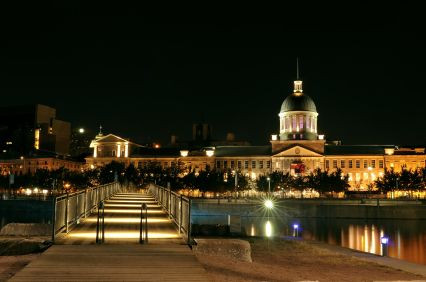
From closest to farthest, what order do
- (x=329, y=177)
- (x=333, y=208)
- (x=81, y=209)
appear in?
1. (x=81, y=209)
2. (x=333, y=208)
3. (x=329, y=177)

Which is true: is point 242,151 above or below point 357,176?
above

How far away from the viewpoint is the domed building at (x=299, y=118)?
153875 millimetres

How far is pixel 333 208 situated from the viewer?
267ft

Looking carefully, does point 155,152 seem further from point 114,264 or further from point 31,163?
point 114,264

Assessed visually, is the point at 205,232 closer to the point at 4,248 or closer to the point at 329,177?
the point at 4,248

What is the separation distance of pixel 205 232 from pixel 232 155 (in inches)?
4832

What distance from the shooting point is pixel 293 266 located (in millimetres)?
23344

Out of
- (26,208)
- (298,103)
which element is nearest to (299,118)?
(298,103)

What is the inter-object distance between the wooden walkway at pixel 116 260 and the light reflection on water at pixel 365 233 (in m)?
24.1

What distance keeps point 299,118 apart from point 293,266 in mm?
132543

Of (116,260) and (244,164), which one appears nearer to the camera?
(116,260)

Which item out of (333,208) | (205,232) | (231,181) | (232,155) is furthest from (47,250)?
(232,155)

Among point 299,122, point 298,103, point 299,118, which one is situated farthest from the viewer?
point 299,122

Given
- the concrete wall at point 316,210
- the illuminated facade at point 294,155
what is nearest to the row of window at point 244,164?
the illuminated facade at point 294,155
